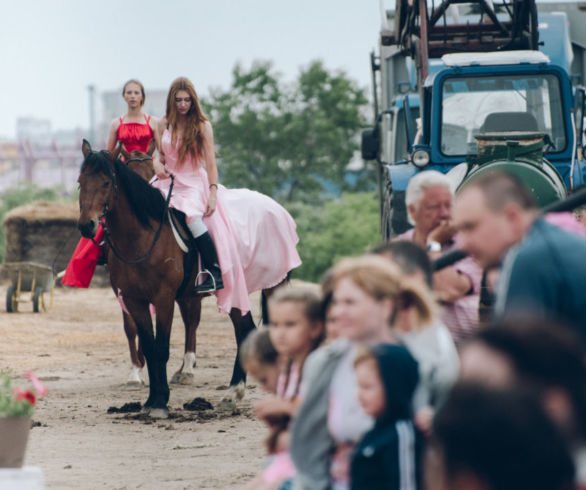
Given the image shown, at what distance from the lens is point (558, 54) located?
60.0 ft

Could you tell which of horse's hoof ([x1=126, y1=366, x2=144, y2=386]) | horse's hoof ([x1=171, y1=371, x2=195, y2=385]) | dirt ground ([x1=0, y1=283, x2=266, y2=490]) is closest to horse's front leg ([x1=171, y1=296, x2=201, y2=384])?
horse's hoof ([x1=171, y1=371, x2=195, y2=385])

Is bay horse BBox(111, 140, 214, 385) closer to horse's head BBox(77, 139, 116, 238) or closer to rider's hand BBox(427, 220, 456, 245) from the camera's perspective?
horse's head BBox(77, 139, 116, 238)

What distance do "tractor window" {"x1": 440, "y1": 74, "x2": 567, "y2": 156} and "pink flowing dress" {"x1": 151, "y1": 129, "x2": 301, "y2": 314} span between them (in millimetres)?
2014

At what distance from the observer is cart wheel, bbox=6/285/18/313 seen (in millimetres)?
23969

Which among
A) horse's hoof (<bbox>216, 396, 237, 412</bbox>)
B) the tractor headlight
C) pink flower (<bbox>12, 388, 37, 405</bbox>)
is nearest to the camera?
pink flower (<bbox>12, 388, 37, 405</bbox>)

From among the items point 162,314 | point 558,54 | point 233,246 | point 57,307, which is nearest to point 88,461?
point 162,314

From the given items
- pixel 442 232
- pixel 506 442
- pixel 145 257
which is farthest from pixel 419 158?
pixel 506 442

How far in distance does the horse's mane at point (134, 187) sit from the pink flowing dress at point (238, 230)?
0.21 meters

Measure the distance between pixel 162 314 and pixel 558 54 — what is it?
986cm

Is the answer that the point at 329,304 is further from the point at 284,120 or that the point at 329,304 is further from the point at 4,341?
the point at 284,120

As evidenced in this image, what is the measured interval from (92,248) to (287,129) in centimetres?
4006

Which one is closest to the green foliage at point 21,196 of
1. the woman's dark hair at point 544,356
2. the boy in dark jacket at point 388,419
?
the boy in dark jacket at point 388,419

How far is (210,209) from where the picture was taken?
36.3ft

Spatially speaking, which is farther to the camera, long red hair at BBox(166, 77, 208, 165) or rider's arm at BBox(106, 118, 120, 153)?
rider's arm at BBox(106, 118, 120, 153)
